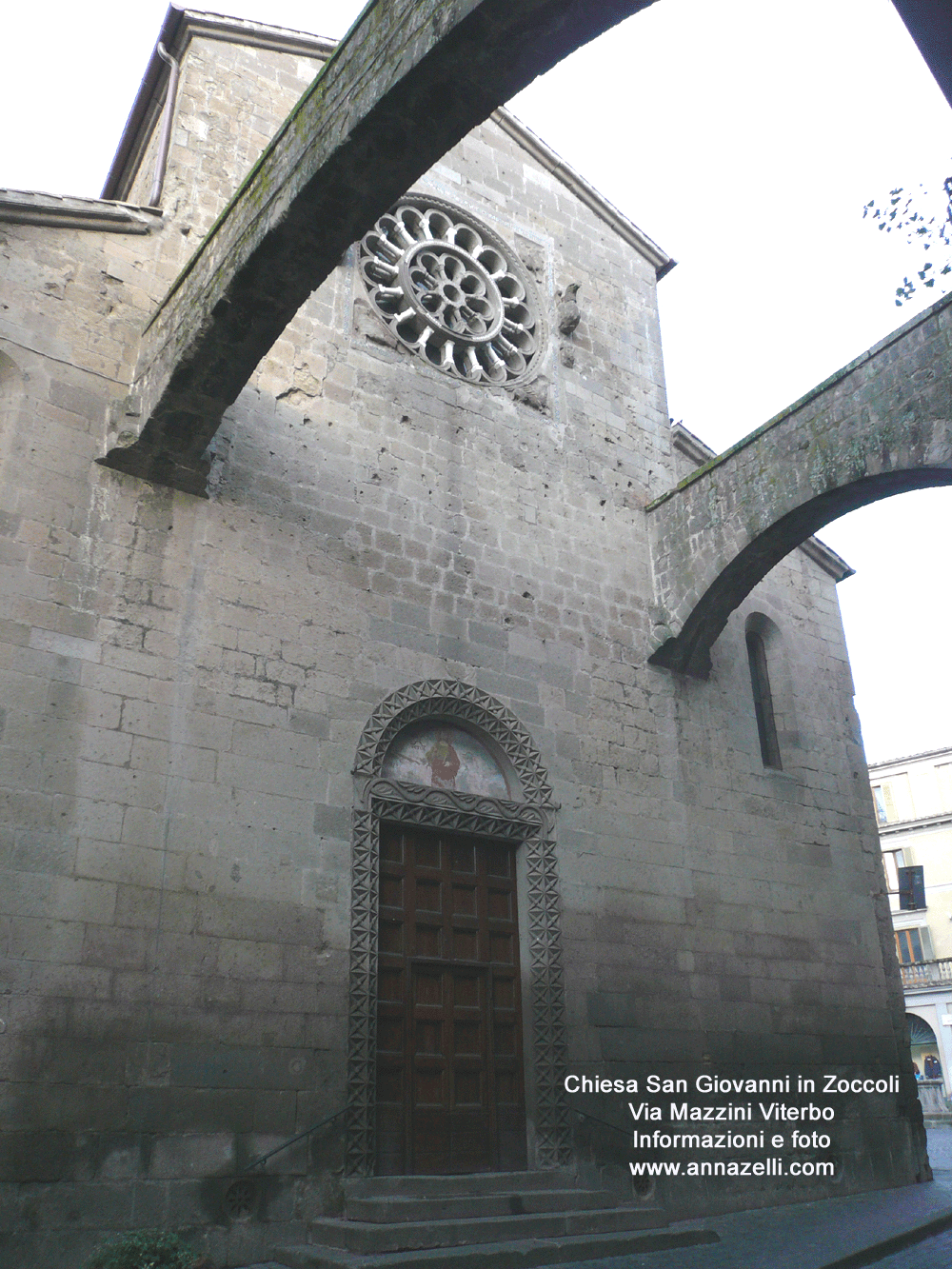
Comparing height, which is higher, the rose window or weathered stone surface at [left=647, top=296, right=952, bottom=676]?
the rose window

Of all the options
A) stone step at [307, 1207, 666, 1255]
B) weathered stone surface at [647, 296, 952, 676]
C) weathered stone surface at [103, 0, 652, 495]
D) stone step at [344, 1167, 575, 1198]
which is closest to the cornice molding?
weathered stone surface at [103, 0, 652, 495]

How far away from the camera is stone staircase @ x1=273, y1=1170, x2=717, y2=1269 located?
636 centimetres

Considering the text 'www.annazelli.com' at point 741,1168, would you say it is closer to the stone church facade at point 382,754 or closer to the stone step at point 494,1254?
the stone church facade at point 382,754

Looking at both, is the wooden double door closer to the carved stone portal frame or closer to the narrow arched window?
the carved stone portal frame

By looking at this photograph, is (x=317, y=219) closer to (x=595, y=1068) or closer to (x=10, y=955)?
(x=10, y=955)

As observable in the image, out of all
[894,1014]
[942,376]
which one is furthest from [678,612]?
[894,1014]

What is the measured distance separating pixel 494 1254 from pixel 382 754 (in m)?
3.67

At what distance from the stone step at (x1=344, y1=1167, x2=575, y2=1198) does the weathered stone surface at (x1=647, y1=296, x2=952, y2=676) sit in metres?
5.07

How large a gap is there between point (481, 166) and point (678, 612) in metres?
5.70

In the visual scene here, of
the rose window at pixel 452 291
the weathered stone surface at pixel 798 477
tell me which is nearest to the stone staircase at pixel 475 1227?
the weathered stone surface at pixel 798 477

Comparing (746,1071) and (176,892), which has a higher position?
(176,892)

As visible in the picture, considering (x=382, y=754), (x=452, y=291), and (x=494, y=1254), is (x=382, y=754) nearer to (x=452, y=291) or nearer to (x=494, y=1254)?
(x=494, y=1254)

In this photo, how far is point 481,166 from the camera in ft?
40.2

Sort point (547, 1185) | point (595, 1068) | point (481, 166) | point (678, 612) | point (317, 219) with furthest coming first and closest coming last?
point (481, 166) < point (678, 612) < point (595, 1068) < point (547, 1185) < point (317, 219)
